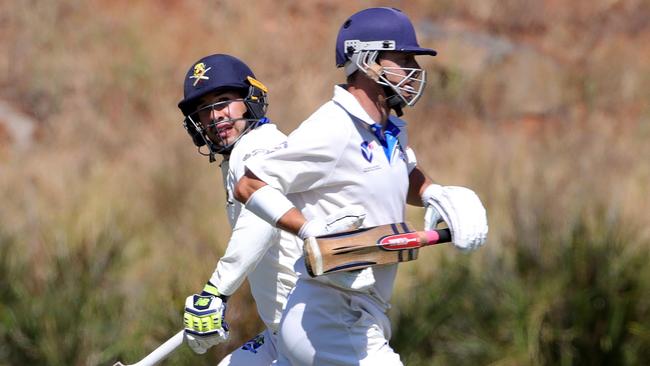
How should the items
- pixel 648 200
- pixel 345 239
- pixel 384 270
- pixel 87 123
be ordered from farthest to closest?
1. pixel 87 123
2. pixel 648 200
3. pixel 384 270
4. pixel 345 239

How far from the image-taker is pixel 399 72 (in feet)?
16.1

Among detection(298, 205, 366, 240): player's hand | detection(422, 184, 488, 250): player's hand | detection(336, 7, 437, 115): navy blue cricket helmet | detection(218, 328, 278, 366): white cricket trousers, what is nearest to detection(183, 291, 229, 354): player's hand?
detection(218, 328, 278, 366): white cricket trousers

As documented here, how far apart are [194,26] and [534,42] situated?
16.4ft

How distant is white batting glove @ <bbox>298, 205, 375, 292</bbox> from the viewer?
451 cm

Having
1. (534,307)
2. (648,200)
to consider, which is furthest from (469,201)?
(648,200)

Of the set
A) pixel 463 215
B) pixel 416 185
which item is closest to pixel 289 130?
pixel 416 185

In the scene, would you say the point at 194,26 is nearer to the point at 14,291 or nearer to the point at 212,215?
the point at 212,215

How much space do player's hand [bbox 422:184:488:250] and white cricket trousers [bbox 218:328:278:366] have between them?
1073mm

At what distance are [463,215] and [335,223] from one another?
52 cm

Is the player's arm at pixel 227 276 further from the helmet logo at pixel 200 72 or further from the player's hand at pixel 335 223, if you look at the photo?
the helmet logo at pixel 200 72

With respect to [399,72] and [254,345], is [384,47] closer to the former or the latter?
[399,72]

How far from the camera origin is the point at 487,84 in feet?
52.7

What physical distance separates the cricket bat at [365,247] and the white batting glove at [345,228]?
0.04 m

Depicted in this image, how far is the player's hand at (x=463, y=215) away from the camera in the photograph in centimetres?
461
